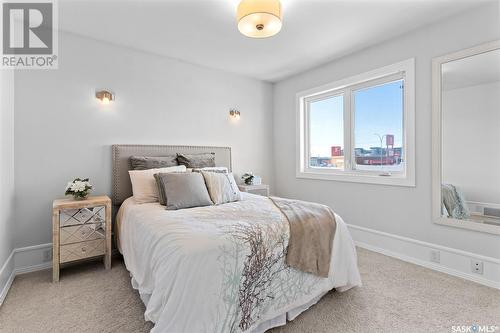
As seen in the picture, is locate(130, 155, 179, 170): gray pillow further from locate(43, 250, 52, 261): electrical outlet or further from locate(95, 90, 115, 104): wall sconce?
locate(43, 250, 52, 261): electrical outlet

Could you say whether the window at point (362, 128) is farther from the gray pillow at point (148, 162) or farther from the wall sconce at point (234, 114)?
the gray pillow at point (148, 162)

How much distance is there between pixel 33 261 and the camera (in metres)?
2.60

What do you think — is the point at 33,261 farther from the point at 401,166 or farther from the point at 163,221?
the point at 401,166

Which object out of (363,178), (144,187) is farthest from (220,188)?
(363,178)

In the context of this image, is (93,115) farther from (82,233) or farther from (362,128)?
(362,128)

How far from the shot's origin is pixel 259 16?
1.97 meters

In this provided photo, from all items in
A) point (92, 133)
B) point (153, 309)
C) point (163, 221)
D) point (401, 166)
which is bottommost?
point (153, 309)

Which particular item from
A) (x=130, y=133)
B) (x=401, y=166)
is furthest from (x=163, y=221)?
(x=401, y=166)

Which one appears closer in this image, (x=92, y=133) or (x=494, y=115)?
(x=494, y=115)

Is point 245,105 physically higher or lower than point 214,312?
higher

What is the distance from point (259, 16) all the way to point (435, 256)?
115 inches

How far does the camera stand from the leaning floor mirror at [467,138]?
2.30 metres

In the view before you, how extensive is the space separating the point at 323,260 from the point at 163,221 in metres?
1.27

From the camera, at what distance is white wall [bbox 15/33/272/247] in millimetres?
2602
